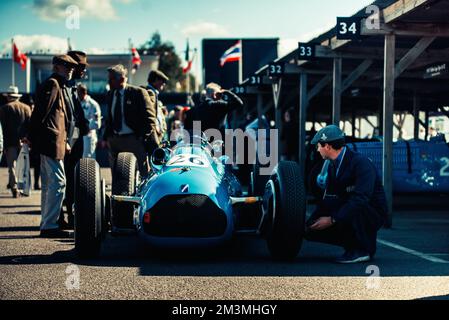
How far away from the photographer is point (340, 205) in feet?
23.9

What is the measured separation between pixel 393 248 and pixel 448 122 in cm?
1311

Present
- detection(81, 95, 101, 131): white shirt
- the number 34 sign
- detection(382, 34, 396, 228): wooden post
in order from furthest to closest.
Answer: detection(81, 95, 101, 131): white shirt → the number 34 sign → detection(382, 34, 396, 228): wooden post

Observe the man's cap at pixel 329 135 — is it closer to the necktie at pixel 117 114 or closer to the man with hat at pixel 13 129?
the necktie at pixel 117 114

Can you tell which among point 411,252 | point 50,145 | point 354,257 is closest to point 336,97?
point 411,252

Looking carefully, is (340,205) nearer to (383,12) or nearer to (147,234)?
(147,234)

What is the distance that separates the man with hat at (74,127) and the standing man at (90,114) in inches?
151

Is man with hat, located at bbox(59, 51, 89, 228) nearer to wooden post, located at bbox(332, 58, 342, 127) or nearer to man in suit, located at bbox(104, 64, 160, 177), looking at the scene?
man in suit, located at bbox(104, 64, 160, 177)

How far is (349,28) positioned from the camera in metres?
11.3

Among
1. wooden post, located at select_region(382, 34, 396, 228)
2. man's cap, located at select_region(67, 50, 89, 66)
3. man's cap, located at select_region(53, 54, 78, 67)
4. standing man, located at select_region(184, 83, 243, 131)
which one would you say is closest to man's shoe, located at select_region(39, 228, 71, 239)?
man's cap, located at select_region(53, 54, 78, 67)

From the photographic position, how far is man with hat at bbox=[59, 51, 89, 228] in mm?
9055

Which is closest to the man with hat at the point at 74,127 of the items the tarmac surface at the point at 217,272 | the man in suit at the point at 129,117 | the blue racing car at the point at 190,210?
the man in suit at the point at 129,117

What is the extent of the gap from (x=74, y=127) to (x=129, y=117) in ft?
2.56

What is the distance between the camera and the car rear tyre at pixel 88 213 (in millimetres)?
6828
